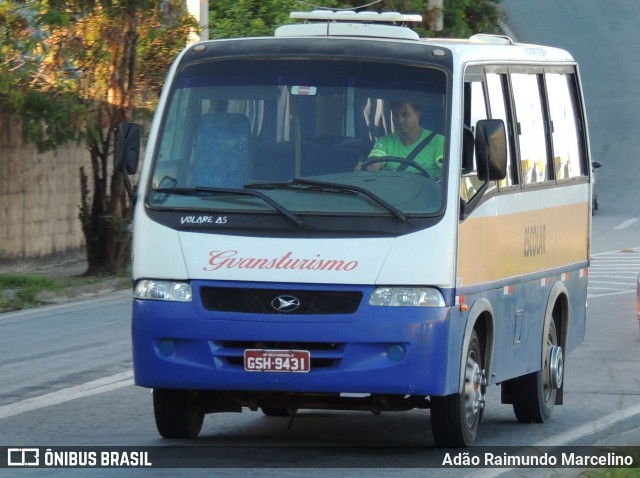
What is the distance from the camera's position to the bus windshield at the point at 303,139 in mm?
9109

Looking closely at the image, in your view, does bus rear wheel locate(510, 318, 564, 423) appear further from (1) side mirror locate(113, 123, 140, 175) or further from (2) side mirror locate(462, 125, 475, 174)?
(1) side mirror locate(113, 123, 140, 175)

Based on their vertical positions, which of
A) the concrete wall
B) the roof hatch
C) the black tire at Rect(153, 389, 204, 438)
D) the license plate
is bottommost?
the concrete wall

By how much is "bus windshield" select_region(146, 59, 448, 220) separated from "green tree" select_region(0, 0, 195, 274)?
36.6ft

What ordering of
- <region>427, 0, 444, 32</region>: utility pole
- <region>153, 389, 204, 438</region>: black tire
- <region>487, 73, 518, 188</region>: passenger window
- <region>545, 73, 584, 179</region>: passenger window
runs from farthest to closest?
<region>427, 0, 444, 32</region>: utility pole
<region>545, 73, 584, 179</region>: passenger window
<region>487, 73, 518, 188</region>: passenger window
<region>153, 389, 204, 438</region>: black tire

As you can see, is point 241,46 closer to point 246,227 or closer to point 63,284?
point 246,227

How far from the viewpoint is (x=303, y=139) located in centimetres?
935

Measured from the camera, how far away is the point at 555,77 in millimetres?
12070

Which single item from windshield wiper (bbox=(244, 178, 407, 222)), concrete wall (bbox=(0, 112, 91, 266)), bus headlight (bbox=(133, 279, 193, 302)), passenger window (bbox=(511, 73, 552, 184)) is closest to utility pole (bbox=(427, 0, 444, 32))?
concrete wall (bbox=(0, 112, 91, 266))

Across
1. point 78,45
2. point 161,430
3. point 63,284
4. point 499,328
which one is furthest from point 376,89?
point 78,45

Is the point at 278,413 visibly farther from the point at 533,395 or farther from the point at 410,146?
A: the point at 410,146

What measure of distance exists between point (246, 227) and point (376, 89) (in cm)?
119

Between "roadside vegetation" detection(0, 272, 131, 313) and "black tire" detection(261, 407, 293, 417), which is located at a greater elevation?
"black tire" detection(261, 407, 293, 417)

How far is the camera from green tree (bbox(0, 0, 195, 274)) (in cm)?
2086

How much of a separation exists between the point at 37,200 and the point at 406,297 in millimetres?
15771
